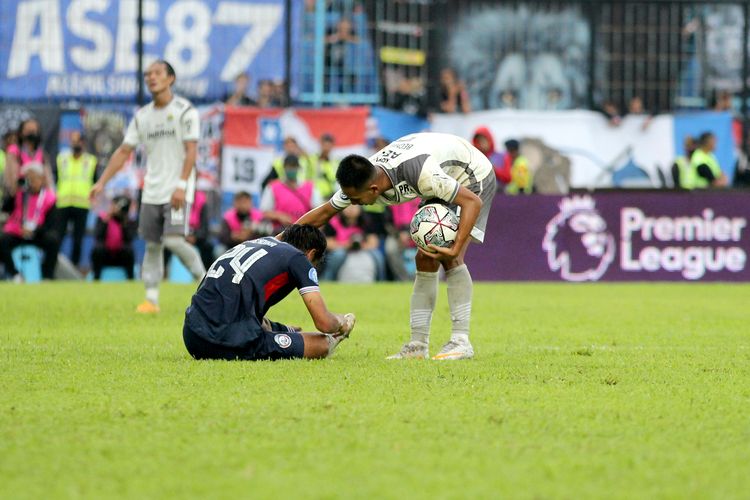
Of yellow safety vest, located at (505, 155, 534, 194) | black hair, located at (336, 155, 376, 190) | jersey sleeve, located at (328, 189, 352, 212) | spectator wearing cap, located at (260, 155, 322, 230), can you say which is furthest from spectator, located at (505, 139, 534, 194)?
black hair, located at (336, 155, 376, 190)

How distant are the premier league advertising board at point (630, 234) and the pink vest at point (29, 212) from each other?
6202mm

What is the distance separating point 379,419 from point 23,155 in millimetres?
14890

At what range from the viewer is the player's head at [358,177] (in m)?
8.22

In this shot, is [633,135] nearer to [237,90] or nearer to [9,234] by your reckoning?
[237,90]

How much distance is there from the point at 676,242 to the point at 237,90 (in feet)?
22.5

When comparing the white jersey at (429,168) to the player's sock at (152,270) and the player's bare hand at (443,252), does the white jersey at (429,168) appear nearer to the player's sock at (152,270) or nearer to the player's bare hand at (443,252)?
the player's bare hand at (443,252)

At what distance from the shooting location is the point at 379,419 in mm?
6328

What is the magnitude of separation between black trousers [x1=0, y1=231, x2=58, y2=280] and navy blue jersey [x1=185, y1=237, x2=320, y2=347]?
11446mm

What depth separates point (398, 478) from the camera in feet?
16.4

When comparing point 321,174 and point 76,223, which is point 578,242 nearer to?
point 321,174

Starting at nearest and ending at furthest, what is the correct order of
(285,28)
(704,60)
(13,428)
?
(13,428) → (285,28) → (704,60)

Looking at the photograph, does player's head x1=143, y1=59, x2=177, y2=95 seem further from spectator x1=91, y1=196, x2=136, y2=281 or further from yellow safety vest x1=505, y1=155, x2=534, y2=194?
yellow safety vest x1=505, y1=155, x2=534, y2=194

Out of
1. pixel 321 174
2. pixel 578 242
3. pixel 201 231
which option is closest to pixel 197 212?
pixel 201 231

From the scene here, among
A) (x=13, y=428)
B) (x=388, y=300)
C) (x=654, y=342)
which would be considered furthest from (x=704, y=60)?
(x=13, y=428)
